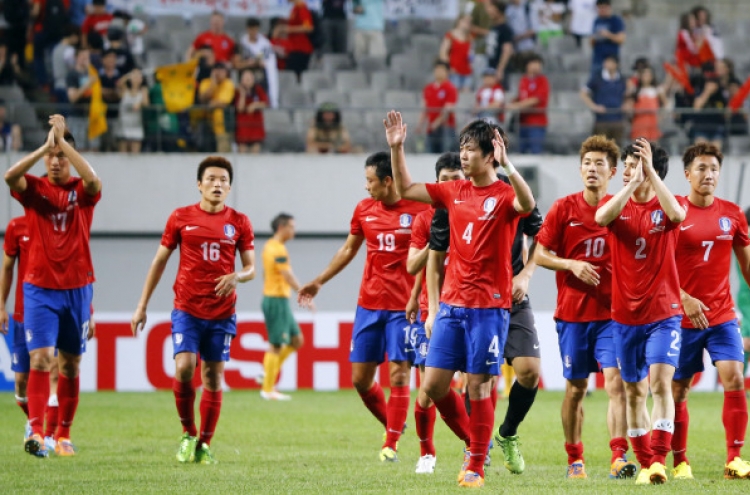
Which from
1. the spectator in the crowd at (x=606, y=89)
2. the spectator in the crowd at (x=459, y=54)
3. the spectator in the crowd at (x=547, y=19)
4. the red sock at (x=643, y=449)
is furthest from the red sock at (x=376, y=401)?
the spectator in the crowd at (x=547, y=19)

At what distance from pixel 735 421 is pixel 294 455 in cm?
370

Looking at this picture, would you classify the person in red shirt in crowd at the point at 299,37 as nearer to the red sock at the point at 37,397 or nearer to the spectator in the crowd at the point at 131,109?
the spectator in the crowd at the point at 131,109

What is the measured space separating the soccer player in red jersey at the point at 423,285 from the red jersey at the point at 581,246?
872mm

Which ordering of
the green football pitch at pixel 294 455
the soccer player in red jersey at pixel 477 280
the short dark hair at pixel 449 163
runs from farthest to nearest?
the short dark hair at pixel 449 163 < the green football pitch at pixel 294 455 < the soccer player in red jersey at pixel 477 280

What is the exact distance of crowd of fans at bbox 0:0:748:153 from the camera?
793 inches

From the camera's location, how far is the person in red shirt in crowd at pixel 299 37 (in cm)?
2330

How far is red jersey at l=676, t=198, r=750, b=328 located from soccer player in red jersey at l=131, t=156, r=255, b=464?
3429 millimetres

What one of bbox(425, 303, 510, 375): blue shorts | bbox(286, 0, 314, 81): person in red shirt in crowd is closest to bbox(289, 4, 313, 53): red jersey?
bbox(286, 0, 314, 81): person in red shirt in crowd

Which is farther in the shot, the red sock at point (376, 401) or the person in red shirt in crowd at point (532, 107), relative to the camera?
the person in red shirt in crowd at point (532, 107)

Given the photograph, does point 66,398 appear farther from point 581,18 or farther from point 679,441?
point 581,18

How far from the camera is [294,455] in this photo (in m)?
10.6

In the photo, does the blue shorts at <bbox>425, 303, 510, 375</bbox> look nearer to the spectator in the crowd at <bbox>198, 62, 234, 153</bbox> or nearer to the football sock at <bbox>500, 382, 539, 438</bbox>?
the football sock at <bbox>500, 382, 539, 438</bbox>

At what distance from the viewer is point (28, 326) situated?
10336 millimetres

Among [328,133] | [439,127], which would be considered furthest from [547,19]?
[328,133]
